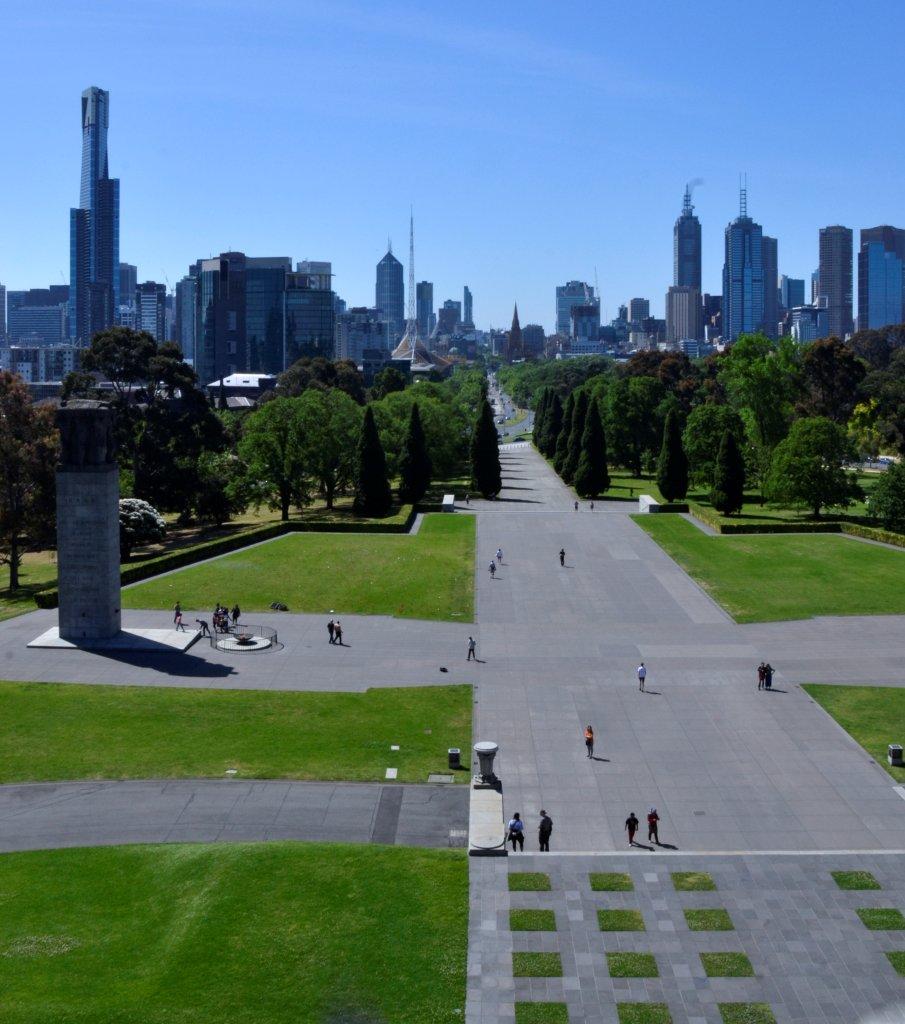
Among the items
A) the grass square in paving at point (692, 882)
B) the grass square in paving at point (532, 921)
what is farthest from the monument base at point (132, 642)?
the grass square in paving at point (692, 882)

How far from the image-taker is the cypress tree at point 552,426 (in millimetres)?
115875

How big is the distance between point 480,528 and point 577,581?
53.3 ft

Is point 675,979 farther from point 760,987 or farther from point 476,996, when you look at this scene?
point 476,996

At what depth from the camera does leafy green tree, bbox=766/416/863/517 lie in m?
70.8

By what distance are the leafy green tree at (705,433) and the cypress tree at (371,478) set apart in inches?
954

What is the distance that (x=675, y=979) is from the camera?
2019 cm

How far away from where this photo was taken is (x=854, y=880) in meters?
23.8

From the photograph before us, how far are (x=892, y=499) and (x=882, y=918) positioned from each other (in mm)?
48195

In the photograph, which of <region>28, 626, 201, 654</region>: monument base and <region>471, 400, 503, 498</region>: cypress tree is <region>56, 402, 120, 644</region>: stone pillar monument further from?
<region>471, 400, 503, 498</region>: cypress tree

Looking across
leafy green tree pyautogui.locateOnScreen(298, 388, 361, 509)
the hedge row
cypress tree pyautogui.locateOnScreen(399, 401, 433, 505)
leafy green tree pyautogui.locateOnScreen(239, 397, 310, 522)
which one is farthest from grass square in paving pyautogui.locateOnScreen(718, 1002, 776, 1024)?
cypress tree pyautogui.locateOnScreen(399, 401, 433, 505)

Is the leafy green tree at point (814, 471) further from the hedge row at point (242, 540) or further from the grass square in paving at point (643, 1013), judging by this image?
the grass square in paving at point (643, 1013)

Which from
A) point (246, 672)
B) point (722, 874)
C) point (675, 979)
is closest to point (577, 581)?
point (246, 672)

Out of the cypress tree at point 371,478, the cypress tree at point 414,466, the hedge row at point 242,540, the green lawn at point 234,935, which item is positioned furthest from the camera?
the cypress tree at point 414,466

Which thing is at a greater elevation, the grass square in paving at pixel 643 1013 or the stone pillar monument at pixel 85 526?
the stone pillar monument at pixel 85 526
